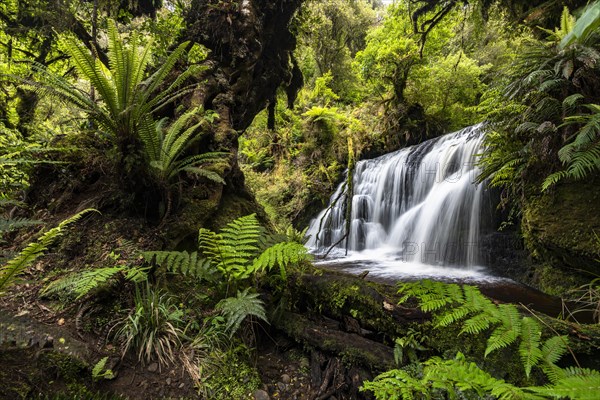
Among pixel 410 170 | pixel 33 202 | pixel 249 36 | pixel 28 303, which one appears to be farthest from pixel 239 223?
pixel 410 170

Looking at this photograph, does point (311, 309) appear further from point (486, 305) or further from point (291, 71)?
point (291, 71)

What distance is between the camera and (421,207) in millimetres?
7352

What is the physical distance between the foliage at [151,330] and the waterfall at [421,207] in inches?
120

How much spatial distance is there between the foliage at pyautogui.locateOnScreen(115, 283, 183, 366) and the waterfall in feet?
10.0

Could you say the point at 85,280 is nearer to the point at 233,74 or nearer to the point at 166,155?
the point at 166,155

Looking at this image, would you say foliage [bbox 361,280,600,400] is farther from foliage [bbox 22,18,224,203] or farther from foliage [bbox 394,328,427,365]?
foliage [bbox 22,18,224,203]

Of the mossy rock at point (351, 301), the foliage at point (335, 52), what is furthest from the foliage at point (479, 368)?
the foliage at point (335, 52)

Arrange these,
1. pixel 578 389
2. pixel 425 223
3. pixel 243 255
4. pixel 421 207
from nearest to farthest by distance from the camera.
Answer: pixel 578 389 < pixel 243 255 < pixel 425 223 < pixel 421 207

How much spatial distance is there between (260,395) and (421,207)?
21.2 ft

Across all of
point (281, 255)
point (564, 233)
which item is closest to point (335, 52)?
point (564, 233)

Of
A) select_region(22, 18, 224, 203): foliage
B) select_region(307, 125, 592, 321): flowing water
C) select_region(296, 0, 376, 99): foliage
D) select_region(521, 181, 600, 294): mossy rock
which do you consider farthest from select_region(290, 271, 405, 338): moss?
select_region(296, 0, 376, 99): foliage

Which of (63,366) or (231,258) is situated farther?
(231,258)

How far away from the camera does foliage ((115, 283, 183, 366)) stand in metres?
1.85

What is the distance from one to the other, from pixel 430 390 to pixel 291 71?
20.1 feet
